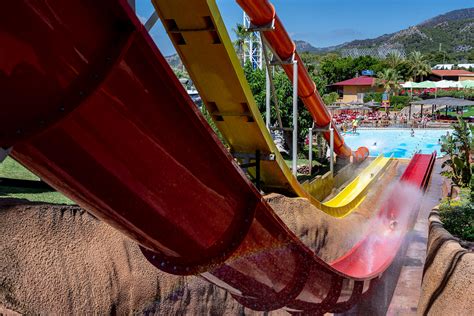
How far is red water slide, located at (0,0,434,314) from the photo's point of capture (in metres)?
1.62

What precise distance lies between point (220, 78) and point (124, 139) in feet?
15.2

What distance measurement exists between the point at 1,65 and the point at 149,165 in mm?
690

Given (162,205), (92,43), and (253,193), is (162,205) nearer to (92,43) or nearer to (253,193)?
(253,193)

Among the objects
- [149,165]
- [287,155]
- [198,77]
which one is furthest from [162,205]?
[287,155]

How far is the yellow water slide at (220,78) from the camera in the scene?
229 inches

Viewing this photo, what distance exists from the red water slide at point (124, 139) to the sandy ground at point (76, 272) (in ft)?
6.58

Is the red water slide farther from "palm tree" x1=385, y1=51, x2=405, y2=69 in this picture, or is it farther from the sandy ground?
"palm tree" x1=385, y1=51, x2=405, y2=69

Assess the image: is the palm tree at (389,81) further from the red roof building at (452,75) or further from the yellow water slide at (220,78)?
the yellow water slide at (220,78)

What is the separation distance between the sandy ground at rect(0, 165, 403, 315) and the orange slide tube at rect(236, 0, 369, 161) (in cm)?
498

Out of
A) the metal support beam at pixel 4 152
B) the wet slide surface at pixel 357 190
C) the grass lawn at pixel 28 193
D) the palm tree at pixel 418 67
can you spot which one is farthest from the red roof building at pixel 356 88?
the metal support beam at pixel 4 152

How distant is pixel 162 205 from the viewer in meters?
2.17

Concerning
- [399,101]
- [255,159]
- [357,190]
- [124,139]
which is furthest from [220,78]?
[399,101]

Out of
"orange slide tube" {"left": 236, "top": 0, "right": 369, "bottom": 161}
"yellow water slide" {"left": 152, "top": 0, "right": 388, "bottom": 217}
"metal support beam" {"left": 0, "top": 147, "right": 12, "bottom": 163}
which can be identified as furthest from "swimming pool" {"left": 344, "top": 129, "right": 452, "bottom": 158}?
"metal support beam" {"left": 0, "top": 147, "right": 12, "bottom": 163}

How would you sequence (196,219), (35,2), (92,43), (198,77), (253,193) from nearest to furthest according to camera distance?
(35,2) < (92,43) < (196,219) < (253,193) < (198,77)
